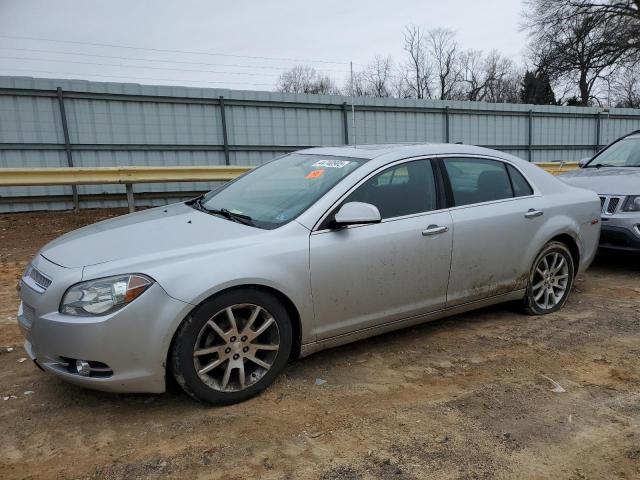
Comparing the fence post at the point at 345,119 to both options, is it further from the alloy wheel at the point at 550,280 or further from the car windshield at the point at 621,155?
the alloy wheel at the point at 550,280

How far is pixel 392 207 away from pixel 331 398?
1404 mm

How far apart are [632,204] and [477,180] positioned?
2.71 m

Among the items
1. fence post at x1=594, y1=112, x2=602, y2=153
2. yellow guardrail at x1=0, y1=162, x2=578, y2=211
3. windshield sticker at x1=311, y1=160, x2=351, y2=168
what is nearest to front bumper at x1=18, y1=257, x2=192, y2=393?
windshield sticker at x1=311, y1=160, x2=351, y2=168

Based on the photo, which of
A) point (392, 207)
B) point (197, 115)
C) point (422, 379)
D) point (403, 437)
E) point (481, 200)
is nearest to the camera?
point (403, 437)

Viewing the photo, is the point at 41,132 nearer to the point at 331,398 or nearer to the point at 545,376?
the point at 331,398

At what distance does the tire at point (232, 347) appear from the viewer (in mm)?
2955

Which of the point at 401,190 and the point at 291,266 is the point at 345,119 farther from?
the point at 291,266

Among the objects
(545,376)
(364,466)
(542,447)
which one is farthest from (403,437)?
(545,376)

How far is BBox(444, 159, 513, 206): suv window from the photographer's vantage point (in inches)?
164

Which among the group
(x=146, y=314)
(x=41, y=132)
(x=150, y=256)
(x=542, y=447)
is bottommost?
(x=542, y=447)

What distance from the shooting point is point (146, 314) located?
283 centimetres

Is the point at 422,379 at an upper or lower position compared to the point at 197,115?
lower

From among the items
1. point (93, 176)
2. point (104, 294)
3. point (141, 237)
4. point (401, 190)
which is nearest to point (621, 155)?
point (401, 190)

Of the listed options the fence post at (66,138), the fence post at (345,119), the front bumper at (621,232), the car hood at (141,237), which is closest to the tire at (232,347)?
Result: the car hood at (141,237)
